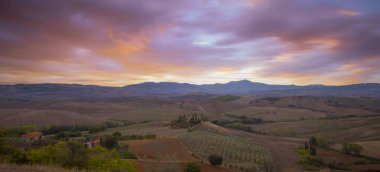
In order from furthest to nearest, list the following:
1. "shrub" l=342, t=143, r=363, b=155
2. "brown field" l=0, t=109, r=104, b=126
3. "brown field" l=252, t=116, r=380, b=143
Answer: "brown field" l=0, t=109, r=104, b=126, "brown field" l=252, t=116, r=380, b=143, "shrub" l=342, t=143, r=363, b=155

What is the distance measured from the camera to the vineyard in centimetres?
5278

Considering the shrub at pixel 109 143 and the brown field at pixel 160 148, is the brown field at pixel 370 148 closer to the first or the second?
the brown field at pixel 160 148

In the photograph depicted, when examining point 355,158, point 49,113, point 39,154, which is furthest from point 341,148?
point 49,113

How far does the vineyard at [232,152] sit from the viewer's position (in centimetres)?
5278

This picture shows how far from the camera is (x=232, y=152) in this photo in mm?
62438

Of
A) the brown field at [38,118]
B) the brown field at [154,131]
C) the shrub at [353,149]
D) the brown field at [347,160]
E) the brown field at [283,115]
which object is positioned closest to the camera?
the brown field at [347,160]

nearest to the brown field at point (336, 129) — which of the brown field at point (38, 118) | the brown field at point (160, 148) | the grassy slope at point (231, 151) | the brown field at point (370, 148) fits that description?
the brown field at point (370, 148)

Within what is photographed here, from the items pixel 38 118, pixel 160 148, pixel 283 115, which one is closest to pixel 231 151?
pixel 160 148

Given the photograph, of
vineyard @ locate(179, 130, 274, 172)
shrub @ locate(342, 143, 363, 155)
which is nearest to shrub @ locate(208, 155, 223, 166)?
vineyard @ locate(179, 130, 274, 172)

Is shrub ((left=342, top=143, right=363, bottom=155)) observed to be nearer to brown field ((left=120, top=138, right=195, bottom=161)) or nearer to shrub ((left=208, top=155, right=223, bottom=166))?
brown field ((left=120, top=138, right=195, bottom=161))

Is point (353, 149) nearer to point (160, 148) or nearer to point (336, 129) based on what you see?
point (336, 129)

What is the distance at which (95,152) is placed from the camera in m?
41.5

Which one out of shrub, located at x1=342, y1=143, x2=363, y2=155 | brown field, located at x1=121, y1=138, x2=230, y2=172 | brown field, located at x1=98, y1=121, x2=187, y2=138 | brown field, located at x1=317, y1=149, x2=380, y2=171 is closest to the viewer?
brown field, located at x1=121, y1=138, x2=230, y2=172

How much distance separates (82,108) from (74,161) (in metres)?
170
